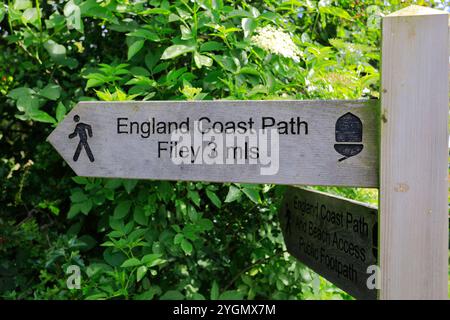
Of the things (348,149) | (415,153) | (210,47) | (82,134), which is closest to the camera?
(415,153)

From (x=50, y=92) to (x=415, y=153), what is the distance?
1.33 meters

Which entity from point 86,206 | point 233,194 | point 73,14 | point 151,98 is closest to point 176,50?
point 151,98

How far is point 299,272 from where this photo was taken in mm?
2098

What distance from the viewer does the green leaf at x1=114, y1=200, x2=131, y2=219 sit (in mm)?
1750

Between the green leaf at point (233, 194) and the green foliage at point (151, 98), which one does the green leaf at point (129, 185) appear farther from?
the green leaf at point (233, 194)

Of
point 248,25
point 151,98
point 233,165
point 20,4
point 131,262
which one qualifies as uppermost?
point 20,4

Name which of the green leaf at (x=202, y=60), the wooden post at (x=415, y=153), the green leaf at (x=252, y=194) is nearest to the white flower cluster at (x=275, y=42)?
the green leaf at (x=202, y=60)

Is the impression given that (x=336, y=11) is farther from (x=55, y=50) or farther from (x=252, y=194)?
(x=55, y=50)

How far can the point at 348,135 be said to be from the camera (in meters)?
1.17

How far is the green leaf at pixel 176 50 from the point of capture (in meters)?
1.63

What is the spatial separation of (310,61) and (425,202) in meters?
0.91

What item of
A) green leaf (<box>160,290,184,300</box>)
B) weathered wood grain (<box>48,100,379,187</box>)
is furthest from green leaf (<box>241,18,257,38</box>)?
green leaf (<box>160,290,184,300</box>)

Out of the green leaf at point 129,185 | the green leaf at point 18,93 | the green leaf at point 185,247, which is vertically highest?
the green leaf at point 18,93

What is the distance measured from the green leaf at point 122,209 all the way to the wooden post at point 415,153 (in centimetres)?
95
